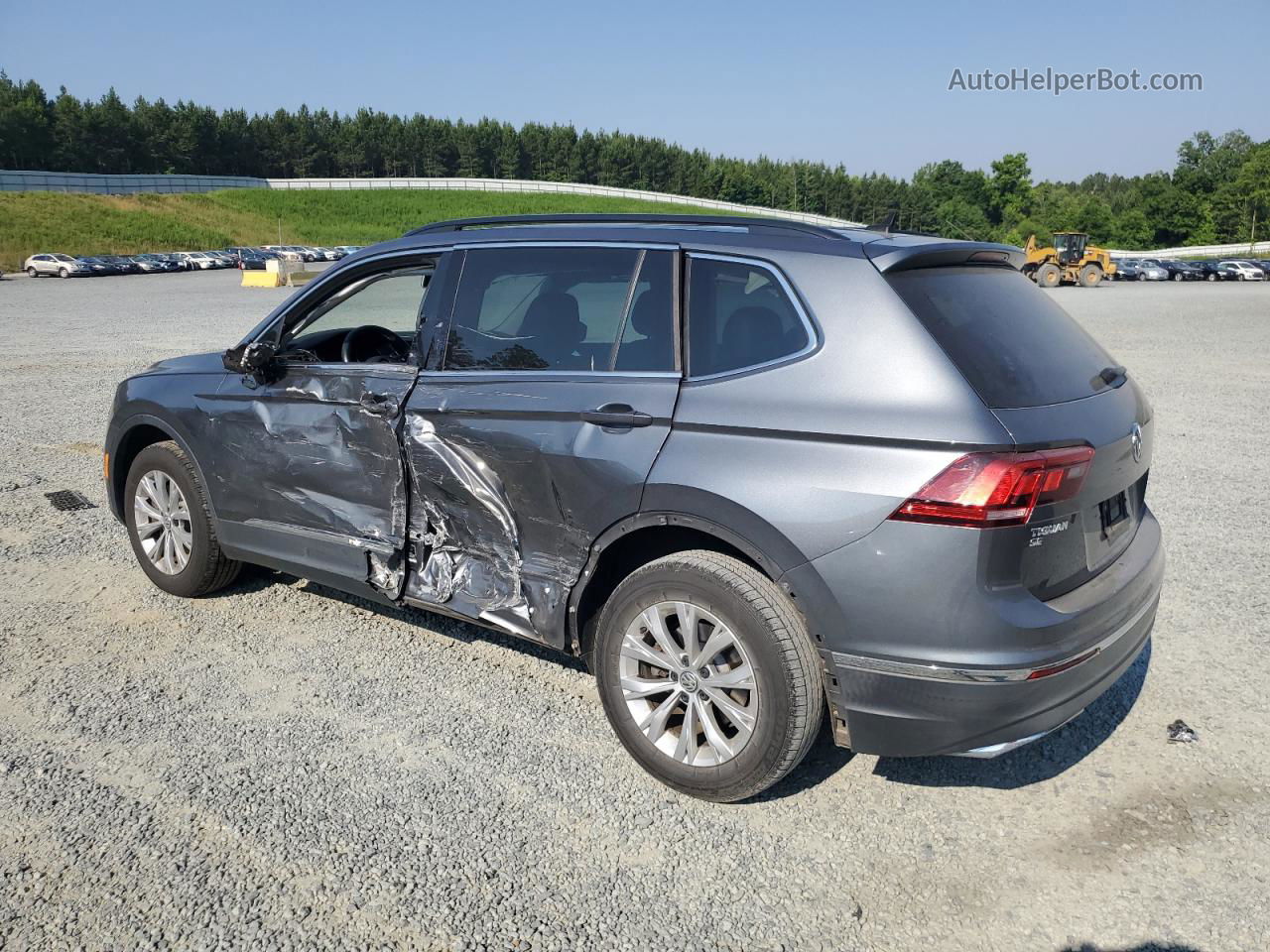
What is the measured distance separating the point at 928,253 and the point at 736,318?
0.65 meters

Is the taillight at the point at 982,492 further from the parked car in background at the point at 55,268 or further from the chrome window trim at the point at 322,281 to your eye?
the parked car in background at the point at 55,268

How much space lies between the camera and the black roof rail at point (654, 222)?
328 centimetres

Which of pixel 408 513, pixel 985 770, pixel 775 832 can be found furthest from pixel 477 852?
pixel 985 770

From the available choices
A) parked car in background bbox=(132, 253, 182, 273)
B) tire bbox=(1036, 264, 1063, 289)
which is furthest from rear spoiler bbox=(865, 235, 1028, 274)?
parked car in background bbox=(132, 253, 182, 273)

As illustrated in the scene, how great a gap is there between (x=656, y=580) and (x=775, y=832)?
2.96 ft

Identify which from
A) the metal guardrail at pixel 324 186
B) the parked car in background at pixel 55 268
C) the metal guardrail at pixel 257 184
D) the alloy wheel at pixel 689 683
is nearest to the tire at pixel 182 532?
the alloy wheel at pixel 689 683

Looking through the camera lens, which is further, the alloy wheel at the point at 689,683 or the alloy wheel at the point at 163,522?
the alloy wheel at the point at 163,522

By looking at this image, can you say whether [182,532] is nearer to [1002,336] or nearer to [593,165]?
[1002,336]

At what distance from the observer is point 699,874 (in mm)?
2883

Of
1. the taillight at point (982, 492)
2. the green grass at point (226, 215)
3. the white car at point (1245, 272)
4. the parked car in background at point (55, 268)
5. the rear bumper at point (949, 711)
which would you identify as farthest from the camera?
the green grass at point (226, 215)

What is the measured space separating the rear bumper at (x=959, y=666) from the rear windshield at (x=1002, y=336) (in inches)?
23.7

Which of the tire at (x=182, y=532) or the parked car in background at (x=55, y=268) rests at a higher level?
the tire at (x=182, y=532)

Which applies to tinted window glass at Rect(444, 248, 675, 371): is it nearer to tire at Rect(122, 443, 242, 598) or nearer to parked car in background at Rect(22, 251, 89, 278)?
tire at Rect(122, 443, 242, 598)

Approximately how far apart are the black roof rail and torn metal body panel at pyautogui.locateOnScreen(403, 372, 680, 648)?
66 centimetres
